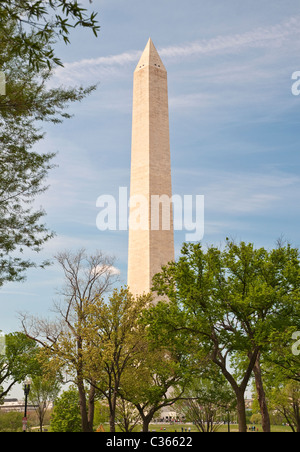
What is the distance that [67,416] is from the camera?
47188 mm

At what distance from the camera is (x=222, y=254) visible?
100ft

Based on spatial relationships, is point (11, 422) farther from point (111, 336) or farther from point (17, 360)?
point (111, 336)

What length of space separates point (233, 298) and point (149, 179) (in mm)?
31485

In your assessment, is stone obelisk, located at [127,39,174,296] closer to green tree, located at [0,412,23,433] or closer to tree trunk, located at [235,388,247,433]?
tree trunk, located at [235,388,247,433]

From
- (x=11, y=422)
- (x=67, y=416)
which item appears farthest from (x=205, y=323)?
(x=11, y=422)

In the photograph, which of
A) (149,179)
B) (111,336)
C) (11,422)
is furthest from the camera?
(11,422)

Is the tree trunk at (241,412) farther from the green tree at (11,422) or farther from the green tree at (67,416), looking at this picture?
the green tree at (11,422)

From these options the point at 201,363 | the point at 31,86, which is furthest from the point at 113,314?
the point at 31,86

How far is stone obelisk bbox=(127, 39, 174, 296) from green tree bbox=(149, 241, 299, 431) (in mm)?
25454

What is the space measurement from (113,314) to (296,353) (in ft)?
38.5

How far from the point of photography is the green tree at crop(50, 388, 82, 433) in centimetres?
4647

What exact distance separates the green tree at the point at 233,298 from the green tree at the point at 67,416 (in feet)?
72.7

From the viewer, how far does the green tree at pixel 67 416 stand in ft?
152
